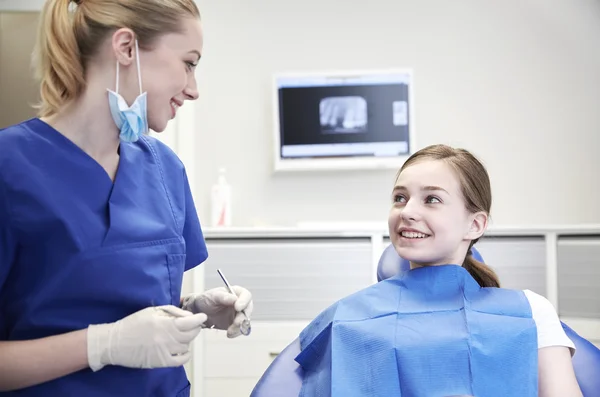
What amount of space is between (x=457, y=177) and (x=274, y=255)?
4.28 feet

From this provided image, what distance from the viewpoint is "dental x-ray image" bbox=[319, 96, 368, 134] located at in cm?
311

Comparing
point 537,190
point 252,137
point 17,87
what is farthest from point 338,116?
point 17,87

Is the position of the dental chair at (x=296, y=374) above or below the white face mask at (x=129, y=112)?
below

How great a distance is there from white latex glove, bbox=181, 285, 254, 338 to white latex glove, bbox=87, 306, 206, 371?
155 mm

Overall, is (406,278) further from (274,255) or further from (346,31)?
(346,31)

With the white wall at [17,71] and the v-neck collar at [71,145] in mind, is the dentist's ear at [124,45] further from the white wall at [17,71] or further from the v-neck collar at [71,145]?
the white wall at [17,71]

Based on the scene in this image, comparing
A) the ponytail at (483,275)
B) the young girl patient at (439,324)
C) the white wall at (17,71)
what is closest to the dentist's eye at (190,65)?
the young girl patient at (439,324)

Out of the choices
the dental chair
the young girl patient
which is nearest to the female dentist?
the dental chair

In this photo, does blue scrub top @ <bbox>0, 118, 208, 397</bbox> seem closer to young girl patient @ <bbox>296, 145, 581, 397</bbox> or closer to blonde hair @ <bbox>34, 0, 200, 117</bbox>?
blonde hair @ <bbox>34, 0, 200, 117</bbox>

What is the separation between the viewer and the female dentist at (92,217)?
1.08 meters

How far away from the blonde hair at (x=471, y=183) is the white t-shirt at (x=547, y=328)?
168mm

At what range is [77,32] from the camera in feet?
3.76

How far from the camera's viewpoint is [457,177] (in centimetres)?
144

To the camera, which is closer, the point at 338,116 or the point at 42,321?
the point at 42,321
